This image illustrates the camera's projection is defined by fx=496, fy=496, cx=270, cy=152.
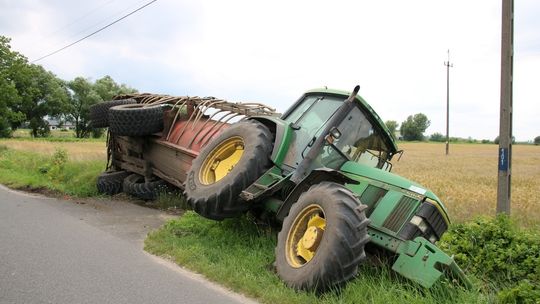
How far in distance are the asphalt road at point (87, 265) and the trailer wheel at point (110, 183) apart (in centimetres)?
270

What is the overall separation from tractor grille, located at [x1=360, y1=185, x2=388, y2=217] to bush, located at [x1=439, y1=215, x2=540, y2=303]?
1.03m

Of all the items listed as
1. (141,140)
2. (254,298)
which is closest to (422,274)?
(254,298)

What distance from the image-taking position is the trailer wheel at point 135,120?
1064 cm

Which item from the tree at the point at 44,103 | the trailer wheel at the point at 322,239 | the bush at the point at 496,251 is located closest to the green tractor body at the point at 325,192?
the trailer wheel at the point at 322,239

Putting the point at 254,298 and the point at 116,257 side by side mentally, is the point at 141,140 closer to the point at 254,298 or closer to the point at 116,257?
the point at 116,257

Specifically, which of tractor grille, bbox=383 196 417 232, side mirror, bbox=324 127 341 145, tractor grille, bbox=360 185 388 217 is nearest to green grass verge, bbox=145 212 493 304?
tractor grille, bbox=383 196 417 232

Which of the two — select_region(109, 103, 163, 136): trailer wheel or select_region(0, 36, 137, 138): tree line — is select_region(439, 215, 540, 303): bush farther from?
select_region(0, 36, 137, 138): tree line

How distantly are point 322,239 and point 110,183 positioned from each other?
331 inches

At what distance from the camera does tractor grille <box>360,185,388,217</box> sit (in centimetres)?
570

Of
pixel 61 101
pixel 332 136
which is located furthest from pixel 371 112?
pixel 61 101

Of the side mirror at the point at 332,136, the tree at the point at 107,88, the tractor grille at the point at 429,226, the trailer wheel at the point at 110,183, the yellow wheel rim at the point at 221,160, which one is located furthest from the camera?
the tree at the point at 107,88

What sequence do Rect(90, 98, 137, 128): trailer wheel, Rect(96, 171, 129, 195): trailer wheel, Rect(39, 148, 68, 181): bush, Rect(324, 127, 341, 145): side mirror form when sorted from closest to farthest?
Rect(324, 127, 341, 145): side mirror < Rect(96, 171, 129, 195): trailer wheel < Rect(90, 98, 137, 128): trailer wheel < Rect(39, 148, 68, 181): bush

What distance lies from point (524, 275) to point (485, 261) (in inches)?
17.3

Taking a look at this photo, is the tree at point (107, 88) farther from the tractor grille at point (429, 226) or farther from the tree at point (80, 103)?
the tractor grille at point (429, 226)
